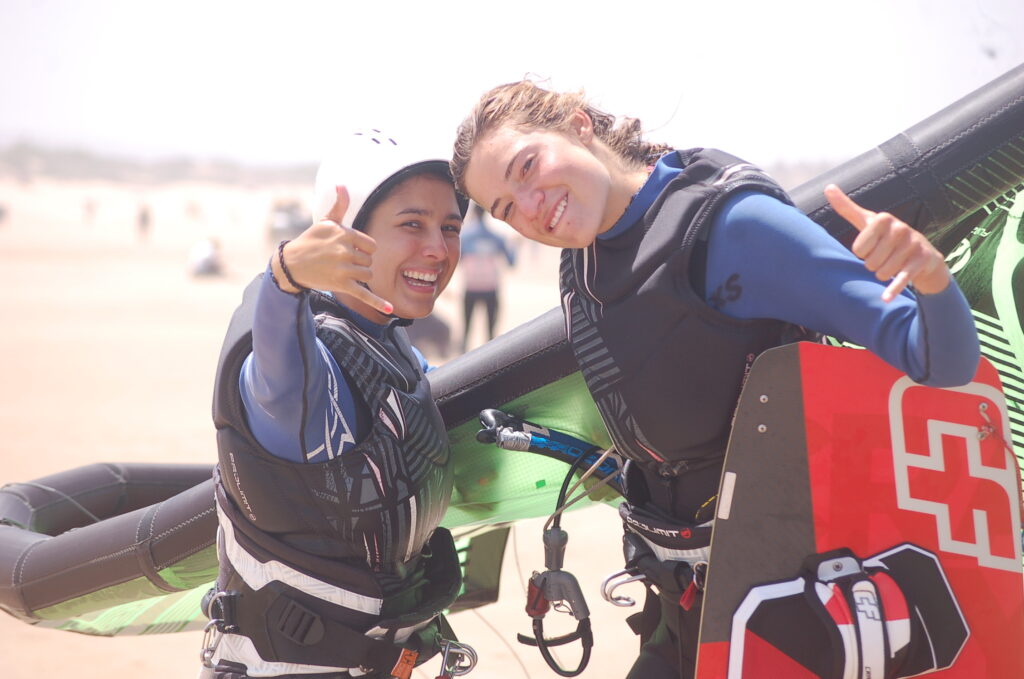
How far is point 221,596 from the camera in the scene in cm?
237

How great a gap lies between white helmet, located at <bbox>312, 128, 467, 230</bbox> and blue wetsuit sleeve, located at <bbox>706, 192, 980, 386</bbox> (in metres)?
0.78

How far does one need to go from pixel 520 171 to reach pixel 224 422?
830mm

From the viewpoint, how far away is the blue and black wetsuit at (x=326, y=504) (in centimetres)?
221

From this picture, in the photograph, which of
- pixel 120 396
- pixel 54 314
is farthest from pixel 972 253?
pixel 54 314

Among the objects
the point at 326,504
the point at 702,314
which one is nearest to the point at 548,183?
the point at 702,314

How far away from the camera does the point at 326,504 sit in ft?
7.38

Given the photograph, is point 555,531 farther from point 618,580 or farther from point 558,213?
point 558,213

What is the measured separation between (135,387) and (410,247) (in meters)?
10.7

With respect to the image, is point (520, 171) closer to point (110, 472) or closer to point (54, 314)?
point (110, 472)

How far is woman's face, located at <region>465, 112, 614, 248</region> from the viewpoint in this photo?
2.07 metres

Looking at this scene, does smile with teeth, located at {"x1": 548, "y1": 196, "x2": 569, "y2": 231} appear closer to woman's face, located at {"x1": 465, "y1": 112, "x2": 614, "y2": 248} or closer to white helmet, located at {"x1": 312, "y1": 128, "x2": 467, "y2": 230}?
woman's face, located at {"x1": 465, "y1": 112, "x2": 614, "y2": 248}

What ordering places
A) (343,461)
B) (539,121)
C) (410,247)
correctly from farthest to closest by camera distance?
(410,247) → (343,461) → (539,121)

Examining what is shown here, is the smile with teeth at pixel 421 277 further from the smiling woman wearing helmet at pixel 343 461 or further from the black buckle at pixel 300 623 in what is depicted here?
the black buckle at pixel 300 623

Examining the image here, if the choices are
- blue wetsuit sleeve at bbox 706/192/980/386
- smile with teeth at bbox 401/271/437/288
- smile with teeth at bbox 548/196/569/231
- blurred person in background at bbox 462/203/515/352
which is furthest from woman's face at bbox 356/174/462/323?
blurred person in background at bbox 462/203/515/352
